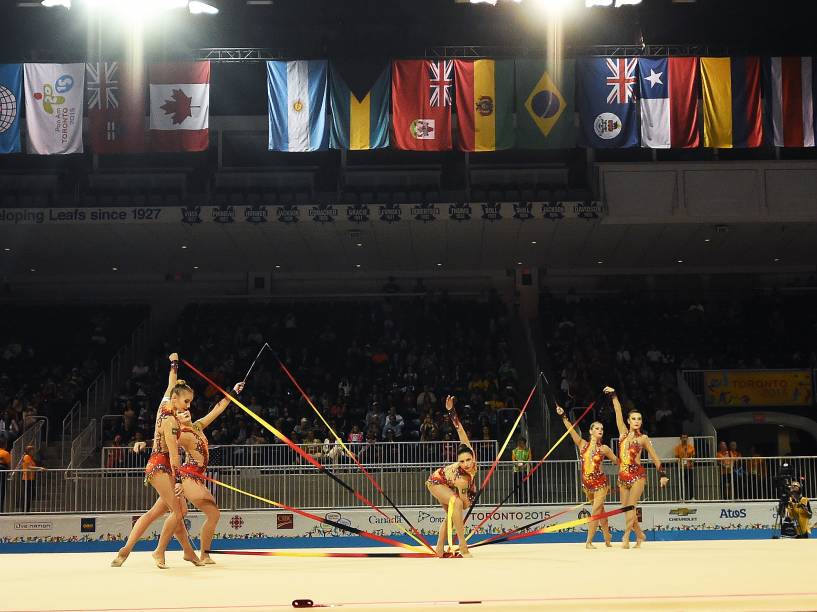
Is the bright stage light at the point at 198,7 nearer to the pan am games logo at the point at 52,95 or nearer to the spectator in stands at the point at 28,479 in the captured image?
the pan am games logo at the point at 52,95

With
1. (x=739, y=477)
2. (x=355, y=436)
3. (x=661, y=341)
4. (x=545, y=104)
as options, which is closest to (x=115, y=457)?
(x=355, y=436)

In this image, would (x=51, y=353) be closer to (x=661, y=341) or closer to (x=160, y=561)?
(x=661, y=341)

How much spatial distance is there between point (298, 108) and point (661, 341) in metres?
13.8

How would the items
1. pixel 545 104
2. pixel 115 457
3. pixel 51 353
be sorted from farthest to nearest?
pixel 51 353, pixel 545 104, pixel 115 457

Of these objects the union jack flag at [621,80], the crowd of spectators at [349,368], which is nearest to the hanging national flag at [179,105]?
the crowd of spectators at [349,368]

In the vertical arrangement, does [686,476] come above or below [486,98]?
below

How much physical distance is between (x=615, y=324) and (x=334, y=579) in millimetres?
23186

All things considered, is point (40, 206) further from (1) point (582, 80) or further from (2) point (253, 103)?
(1) point (582, 80)

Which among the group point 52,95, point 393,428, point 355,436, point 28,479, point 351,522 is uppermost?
point 52,95

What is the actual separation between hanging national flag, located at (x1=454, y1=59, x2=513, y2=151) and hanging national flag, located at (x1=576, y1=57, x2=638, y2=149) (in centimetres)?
175

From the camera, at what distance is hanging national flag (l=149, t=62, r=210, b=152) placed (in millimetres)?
23344

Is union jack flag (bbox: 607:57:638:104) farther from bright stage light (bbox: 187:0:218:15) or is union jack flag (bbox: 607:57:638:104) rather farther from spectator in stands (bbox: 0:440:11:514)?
spectator in stands (bbox: 0:440:11:514)

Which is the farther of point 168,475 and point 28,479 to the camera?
point 28,479

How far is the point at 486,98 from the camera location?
922 inches
